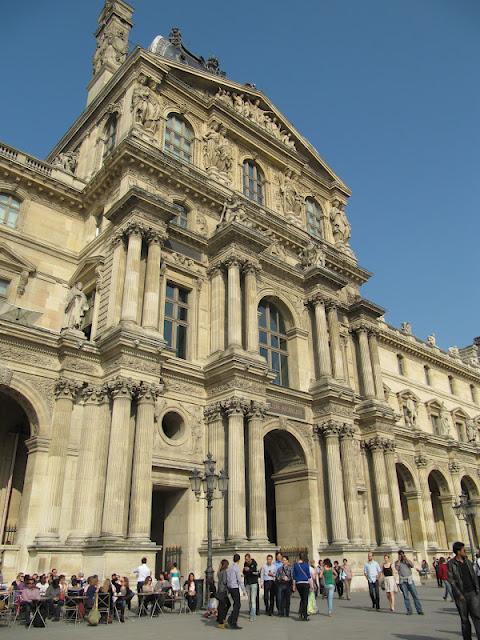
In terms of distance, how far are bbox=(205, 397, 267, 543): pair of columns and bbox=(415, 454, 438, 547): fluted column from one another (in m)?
17.9

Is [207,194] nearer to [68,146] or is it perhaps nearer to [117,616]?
[68,146]

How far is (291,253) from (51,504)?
19437 mm

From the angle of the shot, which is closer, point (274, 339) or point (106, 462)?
point (106, 462)

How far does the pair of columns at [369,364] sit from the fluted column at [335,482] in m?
5.23

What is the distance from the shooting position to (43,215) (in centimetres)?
2636

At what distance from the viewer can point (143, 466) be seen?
19.4 m

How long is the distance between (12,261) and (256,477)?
13.9 metres

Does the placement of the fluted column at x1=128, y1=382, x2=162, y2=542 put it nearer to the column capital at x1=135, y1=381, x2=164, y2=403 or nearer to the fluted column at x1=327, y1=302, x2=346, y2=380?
the column capital at x1=135, y1=381, x2=164, y2=403

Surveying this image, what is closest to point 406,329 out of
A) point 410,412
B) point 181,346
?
point 410,412

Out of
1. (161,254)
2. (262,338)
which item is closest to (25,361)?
(161,254)

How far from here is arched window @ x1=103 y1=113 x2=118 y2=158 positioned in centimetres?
2925

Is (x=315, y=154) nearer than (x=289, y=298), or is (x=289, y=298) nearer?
(x=289, y=298)

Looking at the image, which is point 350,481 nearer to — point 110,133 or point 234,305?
point 234,305

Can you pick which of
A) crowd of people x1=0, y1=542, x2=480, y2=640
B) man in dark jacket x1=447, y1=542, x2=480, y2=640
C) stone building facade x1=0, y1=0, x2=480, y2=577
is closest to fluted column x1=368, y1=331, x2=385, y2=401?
stone building facade x1=0, y1=0, x2=480, y2=577
